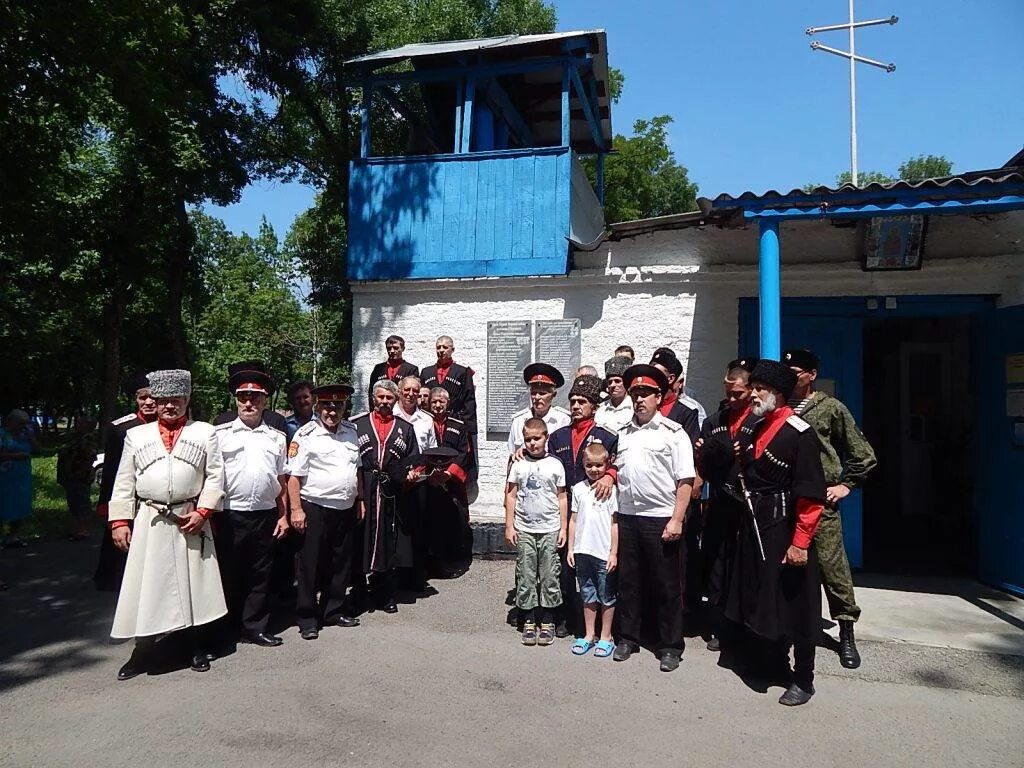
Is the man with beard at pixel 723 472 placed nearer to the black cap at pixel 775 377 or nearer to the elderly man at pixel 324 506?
the black cap at pixel 775 377

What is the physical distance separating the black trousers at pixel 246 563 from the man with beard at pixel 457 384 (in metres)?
2.69

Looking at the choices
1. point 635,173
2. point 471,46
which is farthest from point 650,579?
point 635,173

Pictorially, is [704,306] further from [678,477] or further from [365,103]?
[365,103]

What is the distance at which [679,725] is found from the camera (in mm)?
3807

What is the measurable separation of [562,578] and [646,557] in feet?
2.81

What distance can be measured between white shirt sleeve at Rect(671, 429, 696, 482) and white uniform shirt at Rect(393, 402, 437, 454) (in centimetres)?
226

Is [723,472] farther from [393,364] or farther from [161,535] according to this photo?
[393,364]

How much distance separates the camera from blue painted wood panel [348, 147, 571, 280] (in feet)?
27.3

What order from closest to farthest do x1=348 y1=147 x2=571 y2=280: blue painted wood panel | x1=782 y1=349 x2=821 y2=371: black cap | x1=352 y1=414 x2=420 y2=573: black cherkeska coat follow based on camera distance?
x1=782 y1=349 x2=821 y2=371: black cap < x1=352 y1=414 x2=420 y2=573: black cherkeska coat < x1=348 y1=147 x2=571 y2=280: blue painted wood panel

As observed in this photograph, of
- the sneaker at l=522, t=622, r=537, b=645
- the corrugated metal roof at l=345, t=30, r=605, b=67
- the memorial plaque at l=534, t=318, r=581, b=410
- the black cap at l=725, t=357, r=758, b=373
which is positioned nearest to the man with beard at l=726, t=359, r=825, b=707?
the black cap at l=725, t=357, r=758, b=373

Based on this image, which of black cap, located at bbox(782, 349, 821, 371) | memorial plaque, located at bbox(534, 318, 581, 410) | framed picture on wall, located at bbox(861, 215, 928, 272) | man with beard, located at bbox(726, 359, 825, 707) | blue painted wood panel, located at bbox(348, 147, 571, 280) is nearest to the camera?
man with beard, located at bbox(726, 359, 825, 707)

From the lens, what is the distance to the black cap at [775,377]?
166 inches

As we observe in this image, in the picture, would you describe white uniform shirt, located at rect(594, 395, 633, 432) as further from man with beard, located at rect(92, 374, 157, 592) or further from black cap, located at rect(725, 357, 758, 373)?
man with beard, located at rect(92, 374, 157, 592)

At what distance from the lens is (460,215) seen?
8.66m
